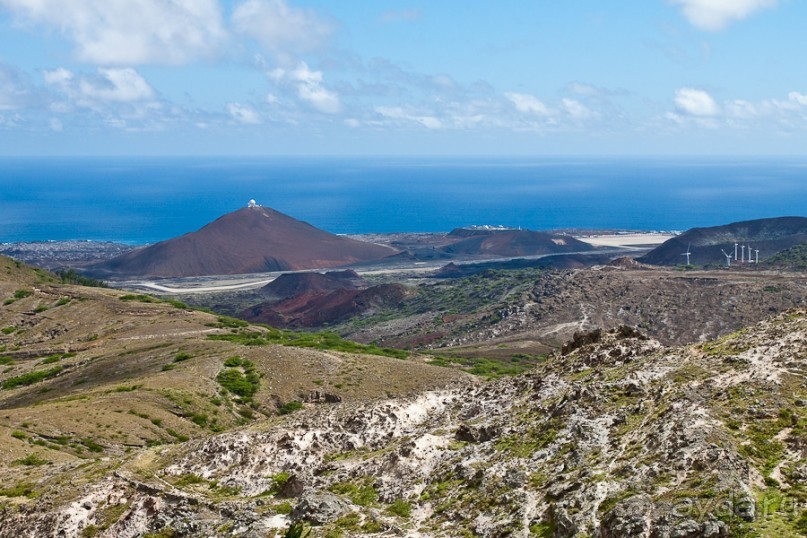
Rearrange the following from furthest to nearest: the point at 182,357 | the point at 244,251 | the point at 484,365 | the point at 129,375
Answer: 1. the point at 244,251
2. the point at 484,365
3. the point at 182,357
4. the point at 129,375

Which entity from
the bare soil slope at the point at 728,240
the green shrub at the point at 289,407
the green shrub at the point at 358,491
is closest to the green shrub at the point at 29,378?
the green shrub at the point at 289,407

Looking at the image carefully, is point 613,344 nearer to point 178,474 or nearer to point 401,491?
point 401,491

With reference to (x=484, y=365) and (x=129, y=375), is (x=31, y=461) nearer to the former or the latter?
(x=129, y=375)

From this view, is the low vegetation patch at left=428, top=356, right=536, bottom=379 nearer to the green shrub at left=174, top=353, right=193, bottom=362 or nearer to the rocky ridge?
the green shrub at left=174, top=353, right=193, bottom=362

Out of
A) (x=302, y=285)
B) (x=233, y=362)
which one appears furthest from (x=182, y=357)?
(x=302, y=285)

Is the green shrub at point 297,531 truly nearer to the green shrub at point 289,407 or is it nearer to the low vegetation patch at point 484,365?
the green shrub at point 289,407

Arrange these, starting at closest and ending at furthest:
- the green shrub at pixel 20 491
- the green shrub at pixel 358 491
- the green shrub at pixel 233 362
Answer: the green shrub at pixel 358 491 < the green shrub at pixel 20 491 < the green shrub at pixel 233 362

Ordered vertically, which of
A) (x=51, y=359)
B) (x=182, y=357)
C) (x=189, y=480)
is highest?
(x=189, y=480)
